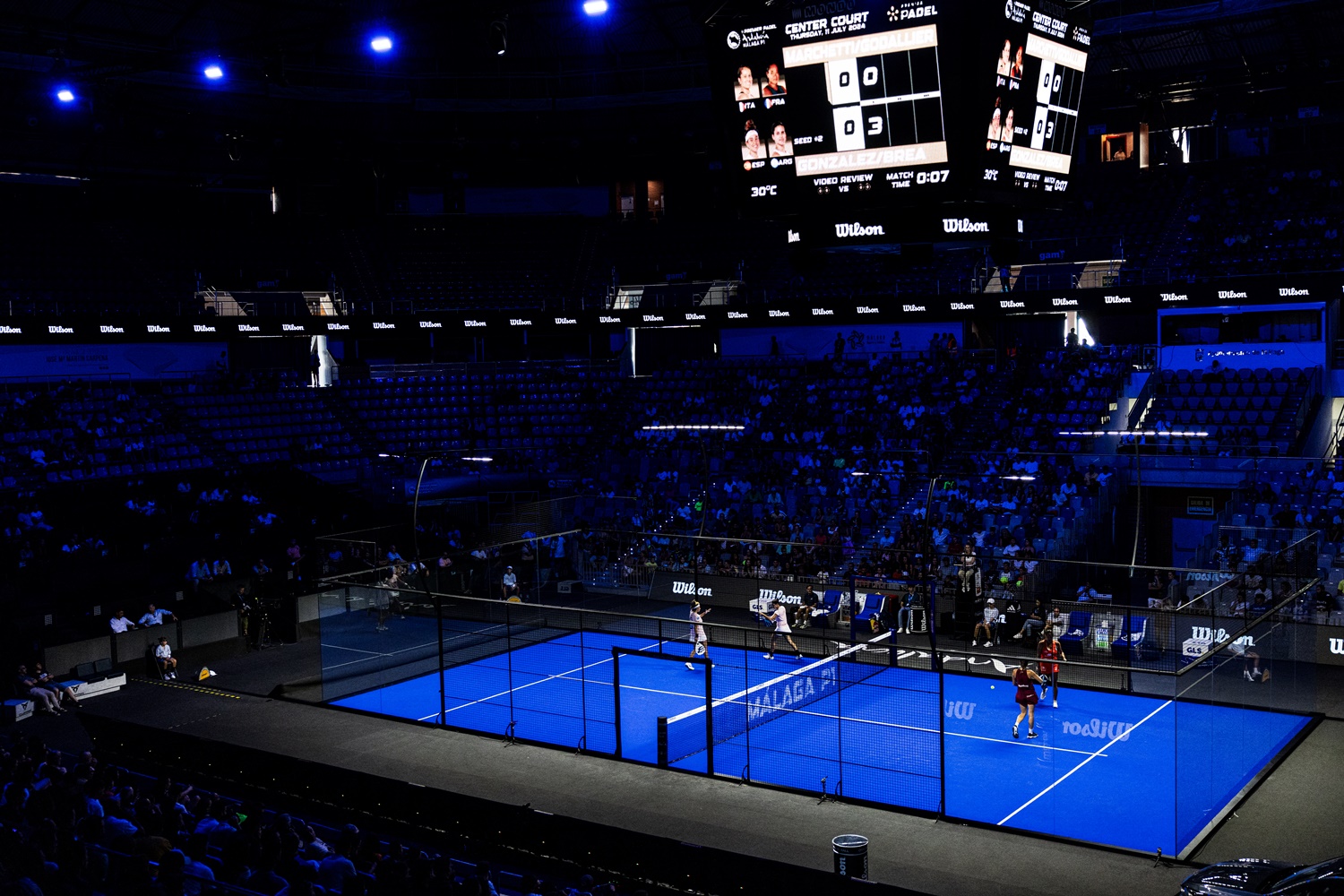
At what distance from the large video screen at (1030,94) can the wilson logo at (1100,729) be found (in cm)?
1016

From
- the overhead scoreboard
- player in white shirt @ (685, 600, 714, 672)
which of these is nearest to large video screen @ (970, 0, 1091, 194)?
the overhead scoreboard

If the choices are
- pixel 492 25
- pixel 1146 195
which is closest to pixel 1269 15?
pixel 1146 195

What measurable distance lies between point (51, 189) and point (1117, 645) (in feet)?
125

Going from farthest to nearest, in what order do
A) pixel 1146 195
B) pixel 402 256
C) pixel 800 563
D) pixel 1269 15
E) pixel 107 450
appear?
pixel 402 256
pixel 1146 195
pixel 107 450
pixel 1269 15
pixel 800 563

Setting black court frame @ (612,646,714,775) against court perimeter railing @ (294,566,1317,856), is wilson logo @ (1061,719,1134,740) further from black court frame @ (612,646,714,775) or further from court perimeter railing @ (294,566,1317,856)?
black court frame @ (612,646,714,775)

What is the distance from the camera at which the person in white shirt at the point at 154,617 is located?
27016 millimetres

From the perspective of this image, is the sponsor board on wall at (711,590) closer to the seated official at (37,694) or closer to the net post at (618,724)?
the net post at (618,724)

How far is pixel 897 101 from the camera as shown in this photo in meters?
13.0

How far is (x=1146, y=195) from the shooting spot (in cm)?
4050

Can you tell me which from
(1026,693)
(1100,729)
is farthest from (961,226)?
(1100,729)

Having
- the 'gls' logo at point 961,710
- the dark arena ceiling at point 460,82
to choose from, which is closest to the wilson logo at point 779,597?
the 'gls' logo at point 961,710

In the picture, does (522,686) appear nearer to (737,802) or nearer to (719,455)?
(737,802)

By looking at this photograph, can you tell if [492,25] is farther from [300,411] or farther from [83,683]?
[300,411]

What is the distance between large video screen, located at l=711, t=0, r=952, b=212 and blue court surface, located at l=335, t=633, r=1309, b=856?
6395mm
